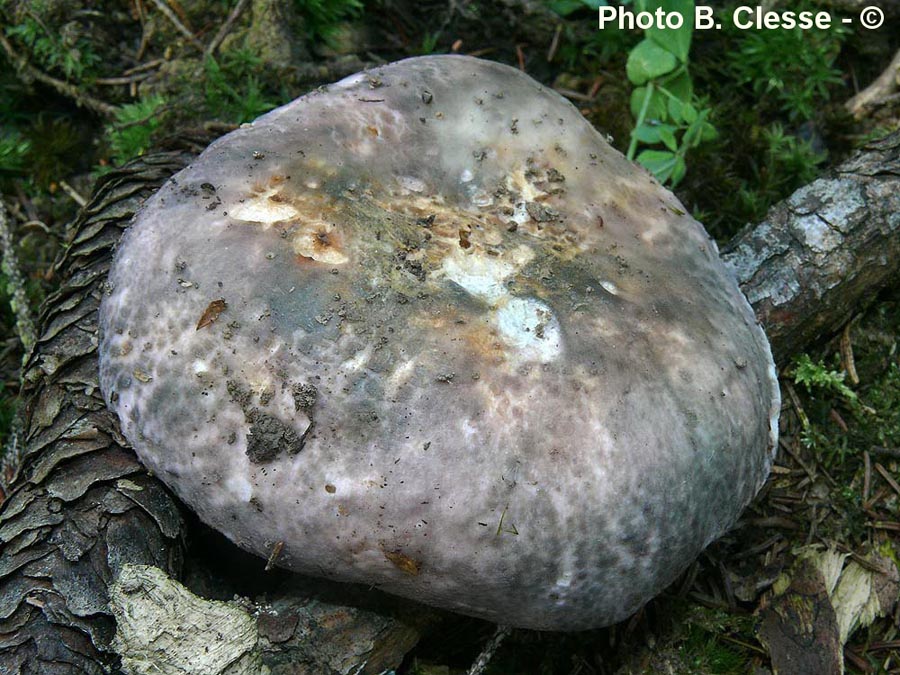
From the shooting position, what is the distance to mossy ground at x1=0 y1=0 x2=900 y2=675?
284 cm

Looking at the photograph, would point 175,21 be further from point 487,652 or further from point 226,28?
point 487,652

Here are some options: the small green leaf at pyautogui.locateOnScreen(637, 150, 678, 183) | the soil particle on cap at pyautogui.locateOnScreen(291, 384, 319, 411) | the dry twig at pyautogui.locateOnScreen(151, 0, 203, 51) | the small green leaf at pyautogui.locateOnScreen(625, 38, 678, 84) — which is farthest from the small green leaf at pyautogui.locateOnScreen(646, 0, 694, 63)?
the soil particle on cap at pyautogui.locateOnScreen(291, 384, 319, 411)

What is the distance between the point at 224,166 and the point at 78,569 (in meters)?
1.20

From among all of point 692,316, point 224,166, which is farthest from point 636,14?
point 224,166

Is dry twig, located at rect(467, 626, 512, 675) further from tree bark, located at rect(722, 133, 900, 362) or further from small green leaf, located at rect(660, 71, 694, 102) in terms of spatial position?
small green leaf, located at rect(660, 71, 694, 102)

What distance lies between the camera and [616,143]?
361cm

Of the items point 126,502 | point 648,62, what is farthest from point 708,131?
point 126,502

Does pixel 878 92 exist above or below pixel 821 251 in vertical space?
above

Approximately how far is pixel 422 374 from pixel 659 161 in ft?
6.17

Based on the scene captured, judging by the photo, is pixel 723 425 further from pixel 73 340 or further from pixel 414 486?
pixel 73 340

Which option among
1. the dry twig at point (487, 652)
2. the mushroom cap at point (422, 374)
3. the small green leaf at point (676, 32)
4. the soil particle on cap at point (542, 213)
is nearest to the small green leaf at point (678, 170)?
the small green leaf at point (676, 32)

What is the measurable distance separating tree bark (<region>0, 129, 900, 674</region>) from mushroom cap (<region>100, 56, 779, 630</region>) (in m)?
0.19

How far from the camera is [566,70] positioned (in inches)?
154

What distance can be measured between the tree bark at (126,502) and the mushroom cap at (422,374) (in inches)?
7.4
